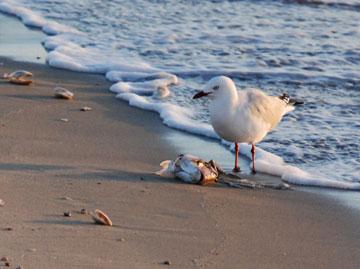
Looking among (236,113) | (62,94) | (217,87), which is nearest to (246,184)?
(236,113)

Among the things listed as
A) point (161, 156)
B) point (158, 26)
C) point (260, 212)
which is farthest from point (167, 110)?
point (158, 26)

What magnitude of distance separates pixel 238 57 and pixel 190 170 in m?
4.54

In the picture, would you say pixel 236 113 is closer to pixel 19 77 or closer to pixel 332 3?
pixel 19 77

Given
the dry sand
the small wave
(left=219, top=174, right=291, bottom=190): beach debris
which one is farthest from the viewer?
the small wave

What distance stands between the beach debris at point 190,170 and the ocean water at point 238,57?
691mm

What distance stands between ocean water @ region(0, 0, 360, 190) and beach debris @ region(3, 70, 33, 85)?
814 millimetres

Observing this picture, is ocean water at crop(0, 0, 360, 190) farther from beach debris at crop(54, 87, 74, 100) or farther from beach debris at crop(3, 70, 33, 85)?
beach debris at crop(3, 70, 33, 85)

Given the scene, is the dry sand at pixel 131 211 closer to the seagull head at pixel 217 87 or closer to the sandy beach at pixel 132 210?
the sandy beach at pixel 132 210

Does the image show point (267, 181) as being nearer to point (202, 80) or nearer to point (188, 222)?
point (188, 222)

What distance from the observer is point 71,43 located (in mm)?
11531

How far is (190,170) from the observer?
6852mm

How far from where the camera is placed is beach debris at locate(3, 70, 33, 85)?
30.8ft

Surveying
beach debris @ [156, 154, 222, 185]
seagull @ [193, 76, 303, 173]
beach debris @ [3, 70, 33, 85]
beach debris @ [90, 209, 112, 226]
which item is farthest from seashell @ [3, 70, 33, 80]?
beach debris @ [90, 209, 112, 226]

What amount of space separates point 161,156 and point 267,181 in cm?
82
